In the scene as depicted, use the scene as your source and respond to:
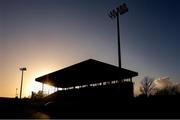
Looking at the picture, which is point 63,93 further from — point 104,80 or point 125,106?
point 125,106

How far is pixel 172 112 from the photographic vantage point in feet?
52.2

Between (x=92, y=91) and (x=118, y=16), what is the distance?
48.6 ft

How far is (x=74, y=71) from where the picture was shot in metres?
34.8

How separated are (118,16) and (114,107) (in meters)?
11.4

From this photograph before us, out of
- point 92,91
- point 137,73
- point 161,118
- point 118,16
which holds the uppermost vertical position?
point 118,16

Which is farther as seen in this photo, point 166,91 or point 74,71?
point 166,91

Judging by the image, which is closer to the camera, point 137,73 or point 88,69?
point 137,73

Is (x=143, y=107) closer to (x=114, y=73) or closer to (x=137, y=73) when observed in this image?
(x=137, y=73)

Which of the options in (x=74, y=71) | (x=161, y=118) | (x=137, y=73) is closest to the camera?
(x=161, y=118)

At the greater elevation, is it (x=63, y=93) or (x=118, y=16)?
(x=118, y=16)

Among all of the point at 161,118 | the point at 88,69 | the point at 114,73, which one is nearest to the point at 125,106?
the point at 161,118

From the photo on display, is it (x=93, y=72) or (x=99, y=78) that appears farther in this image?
(x=99, y=78)

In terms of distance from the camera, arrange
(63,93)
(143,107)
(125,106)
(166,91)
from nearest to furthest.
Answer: (143,107) < (125,106) < (63,93) < (166,91)

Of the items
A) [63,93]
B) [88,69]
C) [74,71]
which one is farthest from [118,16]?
[63,93]
